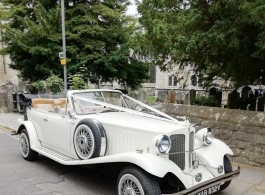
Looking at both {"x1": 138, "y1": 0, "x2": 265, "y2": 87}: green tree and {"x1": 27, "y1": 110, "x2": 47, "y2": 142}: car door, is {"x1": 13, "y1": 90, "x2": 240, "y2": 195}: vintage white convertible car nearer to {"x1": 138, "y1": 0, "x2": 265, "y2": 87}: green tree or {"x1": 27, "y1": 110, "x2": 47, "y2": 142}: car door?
{"x1": 27, "y1": 110, "x2": 47, "y2": 142}: car door

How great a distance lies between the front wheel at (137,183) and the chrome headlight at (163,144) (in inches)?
14.5

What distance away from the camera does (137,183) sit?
11.1ft

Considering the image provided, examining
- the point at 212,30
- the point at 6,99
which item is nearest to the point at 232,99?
the point at 212,30

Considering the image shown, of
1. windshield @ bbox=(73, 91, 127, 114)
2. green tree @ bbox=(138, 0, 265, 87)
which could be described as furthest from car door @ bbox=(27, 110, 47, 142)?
green tree @ bbox=(138, 0, 265, 87)

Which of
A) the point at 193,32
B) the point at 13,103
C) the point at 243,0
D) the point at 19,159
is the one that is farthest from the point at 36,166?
the point at 13,103

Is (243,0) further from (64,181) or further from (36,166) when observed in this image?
(36,166)

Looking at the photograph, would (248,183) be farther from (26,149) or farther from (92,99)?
(26,149)

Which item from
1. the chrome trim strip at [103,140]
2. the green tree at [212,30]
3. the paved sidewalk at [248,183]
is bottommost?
the paved sidewalk at [248,183]

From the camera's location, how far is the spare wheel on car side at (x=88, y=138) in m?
4.04

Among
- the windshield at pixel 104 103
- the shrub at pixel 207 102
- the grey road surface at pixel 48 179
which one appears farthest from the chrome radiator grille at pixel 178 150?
the shrub at pixel 207 102

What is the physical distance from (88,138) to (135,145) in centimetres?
83

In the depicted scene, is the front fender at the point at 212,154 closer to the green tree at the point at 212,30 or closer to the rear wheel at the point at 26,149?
the green tree at the point at 212,30

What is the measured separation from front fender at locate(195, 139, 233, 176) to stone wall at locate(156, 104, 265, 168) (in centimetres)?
138

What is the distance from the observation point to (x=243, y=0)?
4449 millimetres
